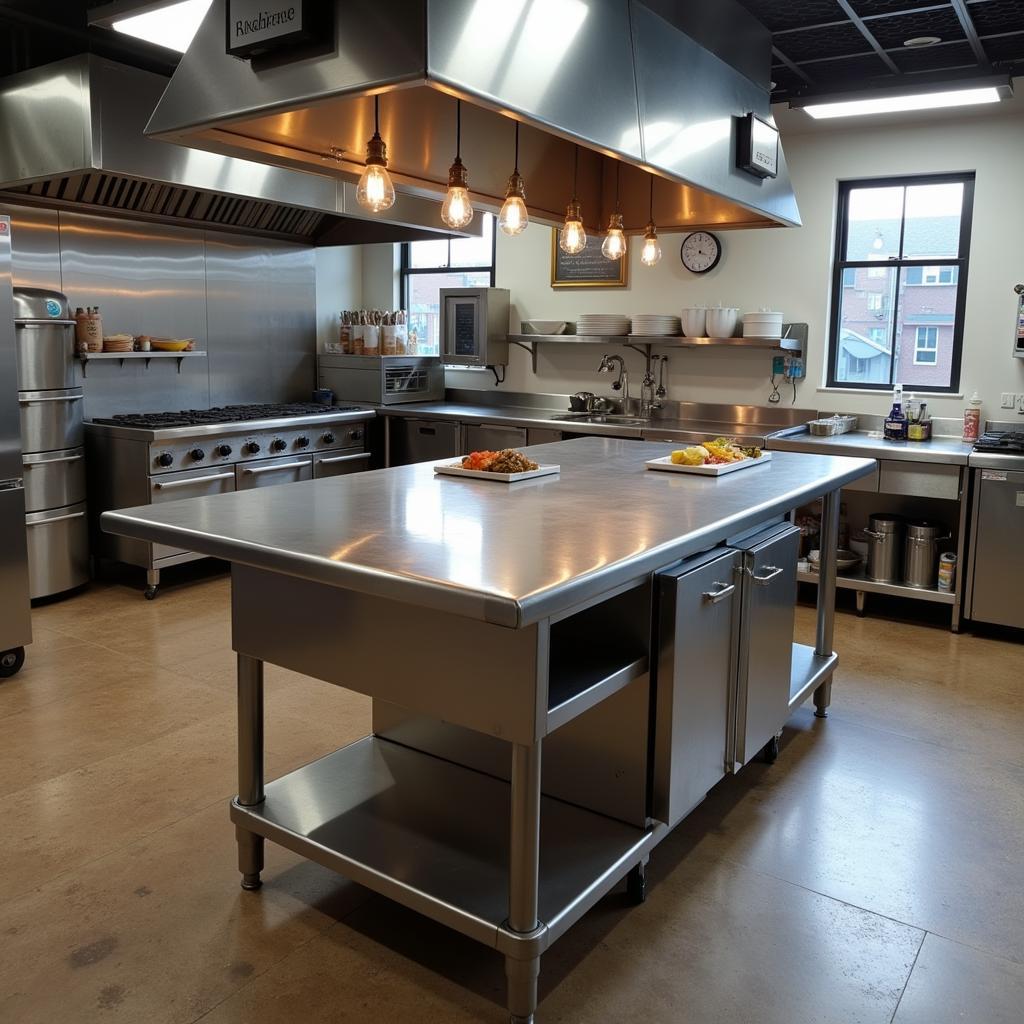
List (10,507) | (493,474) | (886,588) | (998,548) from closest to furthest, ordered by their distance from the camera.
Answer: (493,474) → (10,507) → (998,548) → (886,588)

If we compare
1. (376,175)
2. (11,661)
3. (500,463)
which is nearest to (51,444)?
(11,661)

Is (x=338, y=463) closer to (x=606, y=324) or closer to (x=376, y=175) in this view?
(x=606, y=324)

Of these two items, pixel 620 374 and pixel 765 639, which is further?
pixel 620 374

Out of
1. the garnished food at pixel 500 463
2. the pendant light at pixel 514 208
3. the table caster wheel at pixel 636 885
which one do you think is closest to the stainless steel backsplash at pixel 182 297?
the garnished food at pixel 500 463

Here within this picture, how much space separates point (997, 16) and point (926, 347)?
188 cm

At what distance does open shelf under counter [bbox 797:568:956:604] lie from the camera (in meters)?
4.70

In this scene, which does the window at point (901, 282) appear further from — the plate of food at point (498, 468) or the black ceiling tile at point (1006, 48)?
the plate of food at point (498, 468)

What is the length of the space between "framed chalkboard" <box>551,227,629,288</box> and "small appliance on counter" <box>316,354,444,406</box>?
1.08 metres

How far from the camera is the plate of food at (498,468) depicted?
3.09 m

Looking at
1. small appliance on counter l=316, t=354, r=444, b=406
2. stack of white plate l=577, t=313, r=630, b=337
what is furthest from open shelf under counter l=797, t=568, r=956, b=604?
small appliance on counter l=316, t=354, r=444, b=406

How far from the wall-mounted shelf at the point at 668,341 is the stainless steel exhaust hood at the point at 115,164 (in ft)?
3.39

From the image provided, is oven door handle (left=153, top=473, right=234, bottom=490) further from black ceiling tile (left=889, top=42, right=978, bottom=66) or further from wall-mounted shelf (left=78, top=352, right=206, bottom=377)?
black ceiling tile (left=889, top=42, right=978, bottom=66)

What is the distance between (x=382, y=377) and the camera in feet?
21.0

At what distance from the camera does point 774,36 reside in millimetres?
4074
